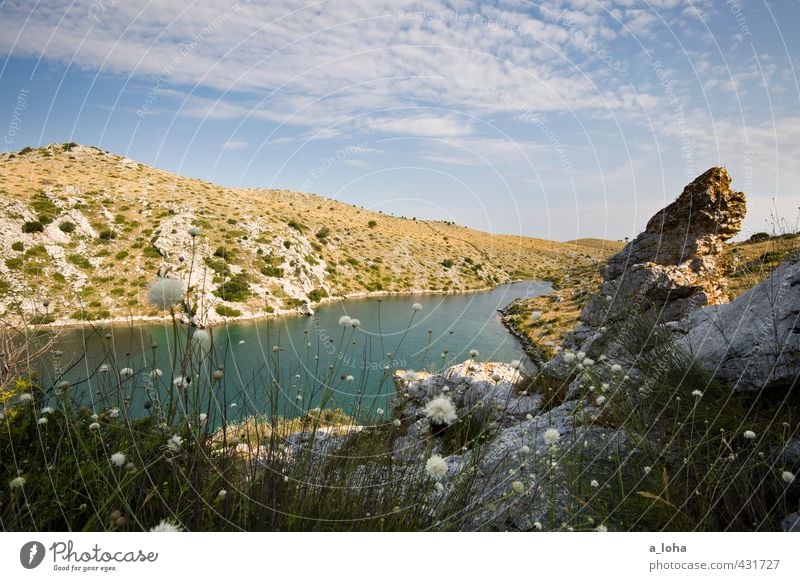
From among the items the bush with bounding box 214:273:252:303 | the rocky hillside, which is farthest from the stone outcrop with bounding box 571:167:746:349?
the bush with bounding box 214:273:252:303

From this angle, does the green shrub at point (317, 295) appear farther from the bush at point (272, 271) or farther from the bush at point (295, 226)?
the bush at point (295, 226)

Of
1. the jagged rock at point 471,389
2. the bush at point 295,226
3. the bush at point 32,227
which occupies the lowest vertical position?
the jagged rock at point 471,389

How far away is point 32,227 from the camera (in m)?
26.0

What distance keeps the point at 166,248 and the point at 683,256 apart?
32.5 metres

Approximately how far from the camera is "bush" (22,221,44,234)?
2552 cm

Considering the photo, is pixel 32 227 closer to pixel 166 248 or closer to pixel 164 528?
pixel 166 248

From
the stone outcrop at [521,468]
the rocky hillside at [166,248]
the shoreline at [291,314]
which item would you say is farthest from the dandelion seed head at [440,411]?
the shoreline at [291,314]

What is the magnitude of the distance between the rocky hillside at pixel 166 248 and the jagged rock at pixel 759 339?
10568mm

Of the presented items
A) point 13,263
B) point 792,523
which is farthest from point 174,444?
point 13,263

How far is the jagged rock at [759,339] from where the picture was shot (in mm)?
3889

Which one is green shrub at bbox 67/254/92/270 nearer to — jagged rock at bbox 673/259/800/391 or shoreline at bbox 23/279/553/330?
shoreline at bbox 23/279/553/330

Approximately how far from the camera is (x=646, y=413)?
4.09 m
